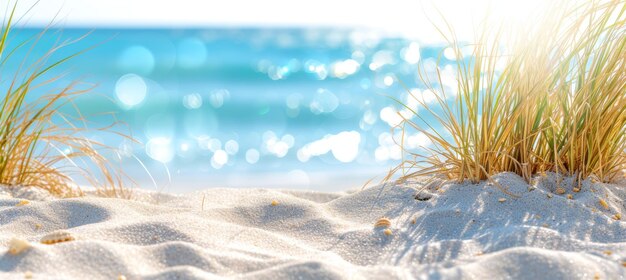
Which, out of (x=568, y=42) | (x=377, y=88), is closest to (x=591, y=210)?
(x=568, y=42)

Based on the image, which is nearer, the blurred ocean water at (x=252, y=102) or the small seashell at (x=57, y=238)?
the small seashell at (x=57, y=238)

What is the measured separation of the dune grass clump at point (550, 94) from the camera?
1.91m

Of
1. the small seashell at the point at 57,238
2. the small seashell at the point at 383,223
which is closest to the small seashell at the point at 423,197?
the small seashell at the point at 383,223

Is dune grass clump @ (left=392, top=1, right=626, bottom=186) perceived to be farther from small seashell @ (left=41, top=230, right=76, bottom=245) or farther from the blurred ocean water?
small seashell @ (left=41, top=230, right=76, bottom=245)

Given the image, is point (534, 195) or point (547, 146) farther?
point (547, 146)

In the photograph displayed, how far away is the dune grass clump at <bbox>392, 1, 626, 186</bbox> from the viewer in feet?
6.27

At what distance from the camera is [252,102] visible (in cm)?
841

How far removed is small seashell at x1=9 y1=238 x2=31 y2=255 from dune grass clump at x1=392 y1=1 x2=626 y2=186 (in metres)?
0.96

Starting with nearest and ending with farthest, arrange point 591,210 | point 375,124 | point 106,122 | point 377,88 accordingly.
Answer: point 591,210 < point 106,122 < point 375,124 < point 377,88

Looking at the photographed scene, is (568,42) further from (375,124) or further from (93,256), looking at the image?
(375,124)

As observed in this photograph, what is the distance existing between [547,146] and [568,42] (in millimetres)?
332

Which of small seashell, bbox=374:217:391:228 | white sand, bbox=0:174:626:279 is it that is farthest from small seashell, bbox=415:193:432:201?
small seashell, bbox=374:217:391:228

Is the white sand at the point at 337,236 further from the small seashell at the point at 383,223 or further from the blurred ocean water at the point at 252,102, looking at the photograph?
the blurred ocean water at the point at 252,102

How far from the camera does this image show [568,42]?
6.36ft
